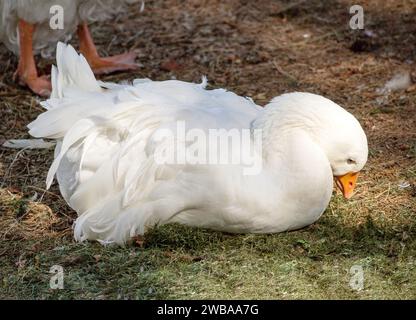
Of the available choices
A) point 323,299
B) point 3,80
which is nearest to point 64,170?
point 323,299

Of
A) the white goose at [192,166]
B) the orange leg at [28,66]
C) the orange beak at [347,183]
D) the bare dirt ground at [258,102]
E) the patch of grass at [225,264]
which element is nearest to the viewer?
the patch of grass at [225,264]

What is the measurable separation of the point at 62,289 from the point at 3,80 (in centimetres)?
318

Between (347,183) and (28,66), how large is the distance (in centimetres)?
317

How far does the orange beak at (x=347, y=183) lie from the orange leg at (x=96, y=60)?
2828 mm

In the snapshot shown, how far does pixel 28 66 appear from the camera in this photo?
22.4 ft

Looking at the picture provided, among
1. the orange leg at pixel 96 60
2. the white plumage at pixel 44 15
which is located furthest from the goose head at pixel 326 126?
the orange leg at pixel 96 60

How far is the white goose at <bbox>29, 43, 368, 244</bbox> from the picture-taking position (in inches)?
179

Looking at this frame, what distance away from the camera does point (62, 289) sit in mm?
4395

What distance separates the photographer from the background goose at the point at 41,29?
21.5 ft

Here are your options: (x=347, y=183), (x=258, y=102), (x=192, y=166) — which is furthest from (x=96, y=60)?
(x=347, y=183)

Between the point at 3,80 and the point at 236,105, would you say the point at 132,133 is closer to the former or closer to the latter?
the point at 236,105

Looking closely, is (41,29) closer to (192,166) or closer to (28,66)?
(28,66)

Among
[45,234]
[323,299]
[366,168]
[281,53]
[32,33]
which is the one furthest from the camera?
[281,53]

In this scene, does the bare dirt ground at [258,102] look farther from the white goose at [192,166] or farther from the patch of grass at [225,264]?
the white goose at [192,166]
